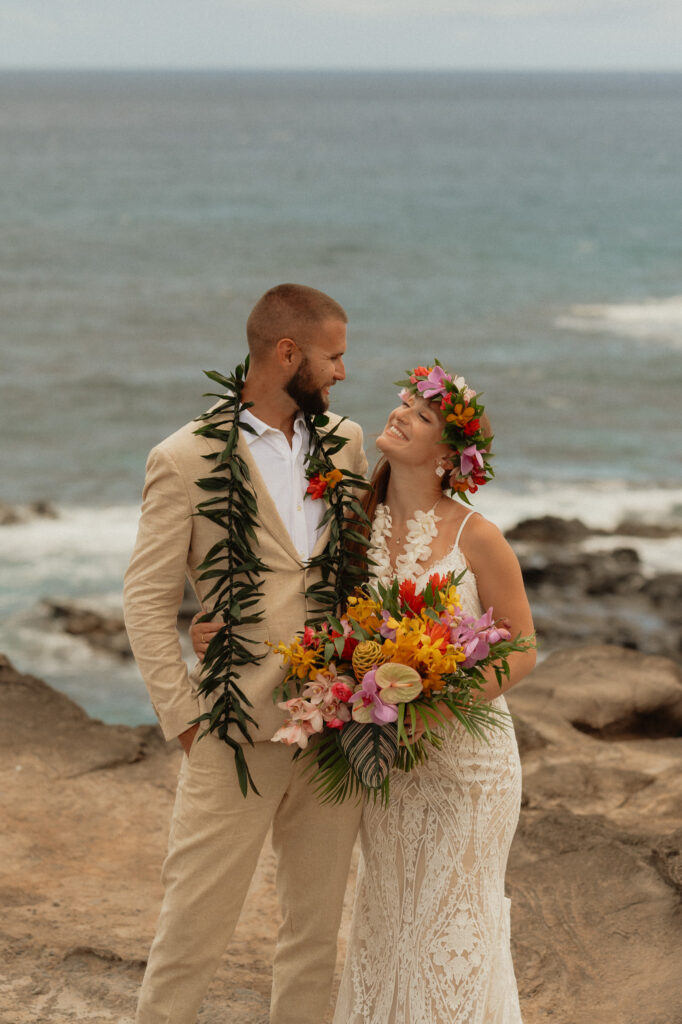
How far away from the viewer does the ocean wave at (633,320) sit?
1214 inches

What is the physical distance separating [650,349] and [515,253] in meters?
16.1

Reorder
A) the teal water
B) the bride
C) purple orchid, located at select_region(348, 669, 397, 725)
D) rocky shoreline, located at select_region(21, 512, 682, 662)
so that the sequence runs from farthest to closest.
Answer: the teal water
rocky shoreline, located at select_region(21, 512, 682, 662)
the bride
purple orchid, located at select_region(348, 669, 397, 725)

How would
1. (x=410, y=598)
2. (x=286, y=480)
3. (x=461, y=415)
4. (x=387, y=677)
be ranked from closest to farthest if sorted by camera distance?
(x=387, y=677) < (x=410, y=598) < (x=461, y=415) < (x=286, y=480)

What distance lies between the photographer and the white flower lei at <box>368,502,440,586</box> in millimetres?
3887

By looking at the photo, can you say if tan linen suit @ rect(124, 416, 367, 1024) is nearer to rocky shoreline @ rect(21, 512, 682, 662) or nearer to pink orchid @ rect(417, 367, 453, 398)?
pink orchid @ rect(417, 367, 453, 398)

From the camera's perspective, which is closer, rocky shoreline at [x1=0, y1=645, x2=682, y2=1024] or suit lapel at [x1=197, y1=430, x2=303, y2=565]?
suit lapel at [x1=197, y1=430, x2=303, y2=565]

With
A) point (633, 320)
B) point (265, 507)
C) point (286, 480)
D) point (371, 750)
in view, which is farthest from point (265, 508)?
point (633, 320)

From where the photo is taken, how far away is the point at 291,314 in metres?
3.78

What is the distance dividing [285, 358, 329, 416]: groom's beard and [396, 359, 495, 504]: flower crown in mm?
322

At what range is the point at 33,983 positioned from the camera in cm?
467

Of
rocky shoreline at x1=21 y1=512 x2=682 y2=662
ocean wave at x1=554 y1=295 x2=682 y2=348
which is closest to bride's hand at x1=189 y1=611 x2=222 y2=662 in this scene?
rocky shoreline at x1=21 y1=512 x2=682 y2=662

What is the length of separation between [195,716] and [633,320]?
30.9 meters

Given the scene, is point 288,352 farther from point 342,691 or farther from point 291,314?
point 342,691

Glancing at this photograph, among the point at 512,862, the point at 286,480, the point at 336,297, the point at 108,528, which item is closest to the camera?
the point at 286,480
